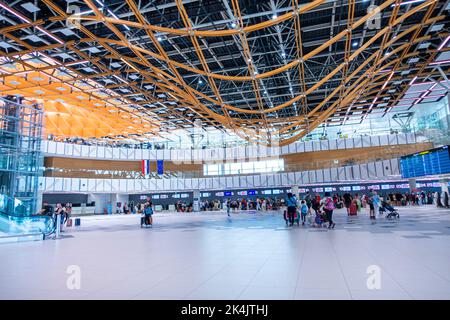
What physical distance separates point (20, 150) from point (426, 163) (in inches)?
1241

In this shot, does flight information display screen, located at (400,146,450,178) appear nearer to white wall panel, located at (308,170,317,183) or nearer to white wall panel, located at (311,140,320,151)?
white wall panel, located at (308,170,317,183)

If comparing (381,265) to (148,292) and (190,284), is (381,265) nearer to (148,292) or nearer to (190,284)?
(190,284)

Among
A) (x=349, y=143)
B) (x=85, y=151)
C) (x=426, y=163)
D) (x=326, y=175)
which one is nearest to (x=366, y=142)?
(x=349, y=143)

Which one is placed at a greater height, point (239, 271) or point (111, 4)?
point (111, 4)

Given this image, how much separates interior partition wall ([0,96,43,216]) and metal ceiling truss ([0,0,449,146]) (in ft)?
11.5

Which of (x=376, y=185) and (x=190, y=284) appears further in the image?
(x=376, y=185)

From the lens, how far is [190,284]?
4.85 m

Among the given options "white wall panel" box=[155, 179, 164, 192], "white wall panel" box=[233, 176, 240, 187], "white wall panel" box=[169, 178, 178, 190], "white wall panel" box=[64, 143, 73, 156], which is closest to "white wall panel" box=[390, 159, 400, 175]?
"white wall panel" box=[233, 176, 240, 187]

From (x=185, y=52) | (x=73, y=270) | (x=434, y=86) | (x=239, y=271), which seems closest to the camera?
(x=239, y=271)

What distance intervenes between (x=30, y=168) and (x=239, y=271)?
77.1 feet

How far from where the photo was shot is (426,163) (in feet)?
75.5

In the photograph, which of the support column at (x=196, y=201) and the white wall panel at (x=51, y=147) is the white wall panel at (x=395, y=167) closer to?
the support column at (x=196, y=201)
